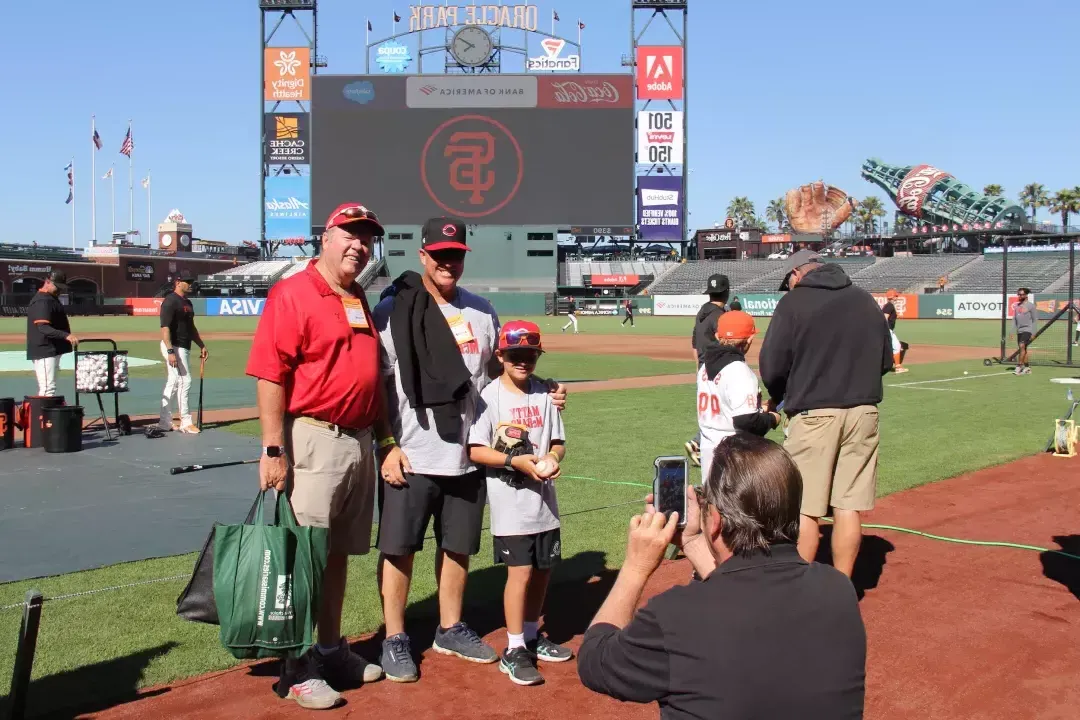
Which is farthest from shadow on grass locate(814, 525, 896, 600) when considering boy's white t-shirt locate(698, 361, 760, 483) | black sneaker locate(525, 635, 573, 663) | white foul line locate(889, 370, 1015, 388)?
white foul line locate(889, 370, 1015, 388)

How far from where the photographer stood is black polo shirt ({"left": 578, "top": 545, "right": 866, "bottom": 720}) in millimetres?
2109

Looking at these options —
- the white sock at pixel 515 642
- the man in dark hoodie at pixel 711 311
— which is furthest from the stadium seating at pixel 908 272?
the white sock at pixel 515 642

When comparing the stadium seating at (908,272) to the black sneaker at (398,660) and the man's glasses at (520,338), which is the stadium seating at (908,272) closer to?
the man's glasses at (520,338)

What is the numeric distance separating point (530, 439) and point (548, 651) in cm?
104

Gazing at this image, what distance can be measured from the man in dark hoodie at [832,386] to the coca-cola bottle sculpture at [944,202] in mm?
73708

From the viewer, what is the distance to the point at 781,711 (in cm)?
211

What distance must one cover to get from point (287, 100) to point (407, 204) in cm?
1281

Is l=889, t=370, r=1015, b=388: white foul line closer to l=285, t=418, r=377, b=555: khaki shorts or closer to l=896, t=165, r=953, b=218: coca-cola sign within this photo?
l=285, t=418, r=377, b=555: khaki shorts

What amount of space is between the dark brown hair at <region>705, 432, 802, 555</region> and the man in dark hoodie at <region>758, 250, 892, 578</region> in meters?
2.75

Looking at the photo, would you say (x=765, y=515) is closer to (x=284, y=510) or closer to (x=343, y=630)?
(x=284, y=510)

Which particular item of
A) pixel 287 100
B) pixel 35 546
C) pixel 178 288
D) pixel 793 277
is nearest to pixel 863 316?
pixel 793 277

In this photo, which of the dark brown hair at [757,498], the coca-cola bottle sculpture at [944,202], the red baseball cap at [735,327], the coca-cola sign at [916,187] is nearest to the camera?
the dark brown hair at [757,498]

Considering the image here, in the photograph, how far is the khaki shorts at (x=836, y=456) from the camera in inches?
197

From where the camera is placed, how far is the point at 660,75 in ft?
197
